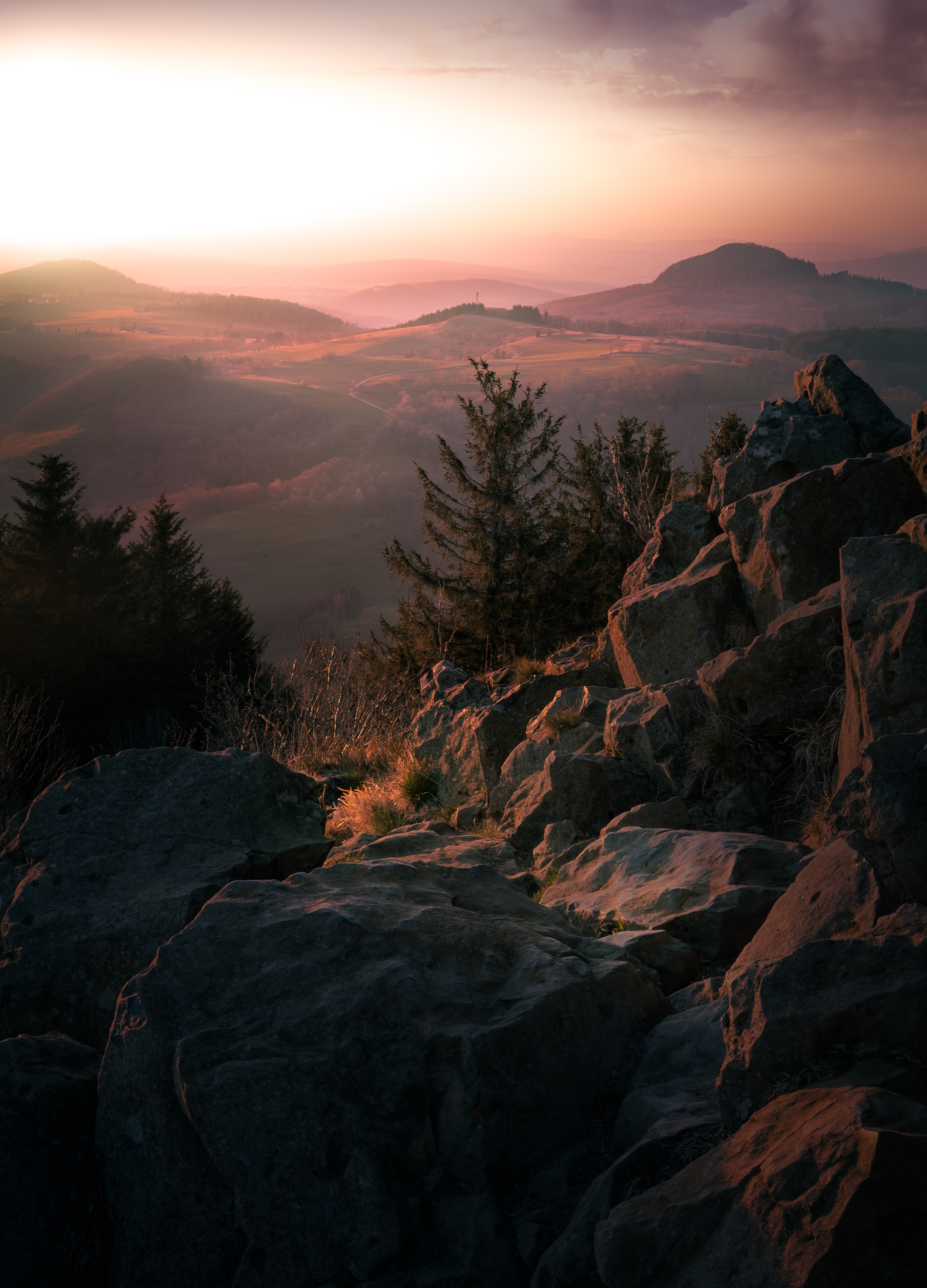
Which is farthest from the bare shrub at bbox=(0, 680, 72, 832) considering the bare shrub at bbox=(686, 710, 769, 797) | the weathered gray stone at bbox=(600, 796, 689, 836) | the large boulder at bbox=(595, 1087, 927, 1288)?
the large boulder at bbox=(595, 1087, 927, 1288)

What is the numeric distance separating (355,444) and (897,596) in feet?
522

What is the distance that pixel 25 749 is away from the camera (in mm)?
20688

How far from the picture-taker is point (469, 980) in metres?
3.34

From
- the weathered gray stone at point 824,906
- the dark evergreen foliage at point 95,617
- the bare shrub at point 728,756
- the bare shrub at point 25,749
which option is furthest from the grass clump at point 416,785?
the dark evergreen foliage at point 95,617

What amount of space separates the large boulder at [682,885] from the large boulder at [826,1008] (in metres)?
1.58

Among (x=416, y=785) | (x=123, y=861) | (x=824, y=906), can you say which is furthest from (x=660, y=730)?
(x=123, y=861)

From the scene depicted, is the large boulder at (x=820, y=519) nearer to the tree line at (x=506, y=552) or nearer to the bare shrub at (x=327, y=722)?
the bare shrub at (x=327, y=722)

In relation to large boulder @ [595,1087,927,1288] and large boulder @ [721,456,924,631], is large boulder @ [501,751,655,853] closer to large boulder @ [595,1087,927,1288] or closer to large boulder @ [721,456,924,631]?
large boulder @ [721,456,924,631]

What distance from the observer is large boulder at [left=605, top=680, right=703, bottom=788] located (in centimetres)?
658

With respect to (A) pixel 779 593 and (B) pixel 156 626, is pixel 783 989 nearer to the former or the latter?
(A) pixel 779 593

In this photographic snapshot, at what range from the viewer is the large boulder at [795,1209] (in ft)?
6.04

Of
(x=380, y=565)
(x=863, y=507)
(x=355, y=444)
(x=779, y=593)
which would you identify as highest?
(x=355, y=444)

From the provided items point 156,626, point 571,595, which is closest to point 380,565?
point 156,626

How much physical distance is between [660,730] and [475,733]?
269 cm
